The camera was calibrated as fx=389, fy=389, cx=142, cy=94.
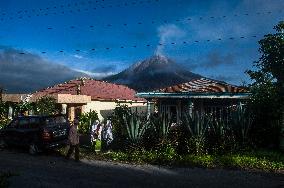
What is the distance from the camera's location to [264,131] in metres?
17.1

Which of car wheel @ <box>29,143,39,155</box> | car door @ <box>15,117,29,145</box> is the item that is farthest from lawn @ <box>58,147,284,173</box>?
car door @ <box>15,117,29,145</box>

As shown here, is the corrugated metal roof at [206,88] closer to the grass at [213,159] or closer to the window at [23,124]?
the grass at [213,159]

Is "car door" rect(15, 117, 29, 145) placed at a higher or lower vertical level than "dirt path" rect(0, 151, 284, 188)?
higher

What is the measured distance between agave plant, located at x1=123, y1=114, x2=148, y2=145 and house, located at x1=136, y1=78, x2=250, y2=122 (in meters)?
5.10

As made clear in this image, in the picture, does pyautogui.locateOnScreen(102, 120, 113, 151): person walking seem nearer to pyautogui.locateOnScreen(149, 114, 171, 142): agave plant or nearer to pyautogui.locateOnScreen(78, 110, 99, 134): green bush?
pyautogui.locateOnScreen(149, 114, 171, 142): agave plant

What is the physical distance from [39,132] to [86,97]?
39.5 feet

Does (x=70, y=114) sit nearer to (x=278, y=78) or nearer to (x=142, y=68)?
(x=278, y=78)

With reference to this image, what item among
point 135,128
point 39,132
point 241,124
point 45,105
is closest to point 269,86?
point 241,124

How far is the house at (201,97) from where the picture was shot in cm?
2267

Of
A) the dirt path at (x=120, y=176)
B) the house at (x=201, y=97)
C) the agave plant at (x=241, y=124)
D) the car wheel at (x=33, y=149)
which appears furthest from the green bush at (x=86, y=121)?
the agave plant at (x=241, y=124)

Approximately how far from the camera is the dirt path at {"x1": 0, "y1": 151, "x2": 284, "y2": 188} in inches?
443

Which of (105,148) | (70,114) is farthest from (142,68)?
(105,148)

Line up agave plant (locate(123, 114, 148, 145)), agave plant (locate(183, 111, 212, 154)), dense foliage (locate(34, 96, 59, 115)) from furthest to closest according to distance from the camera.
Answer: dense foliage (locate(34, 96, 59, 115)) → agave plant (locate(123, 114, 148, 145)) → agave plant (locate(183, 111, 212, 154))

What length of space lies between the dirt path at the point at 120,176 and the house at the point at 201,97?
8601mm
